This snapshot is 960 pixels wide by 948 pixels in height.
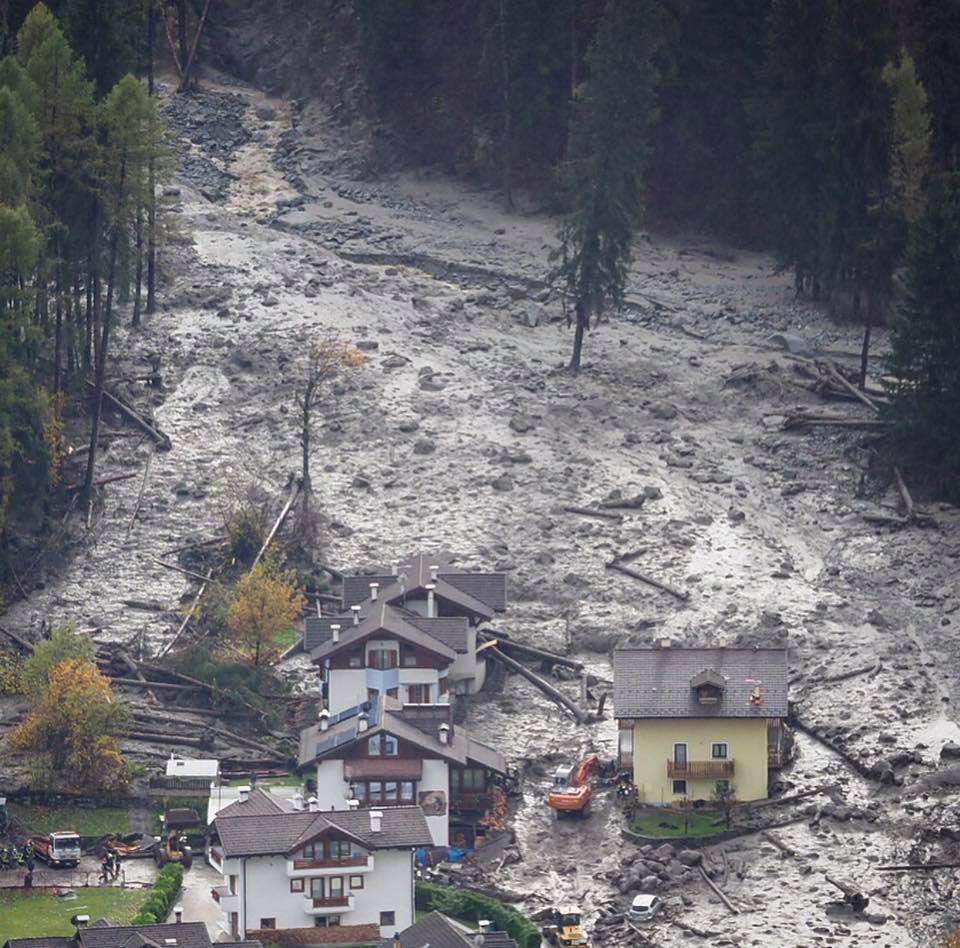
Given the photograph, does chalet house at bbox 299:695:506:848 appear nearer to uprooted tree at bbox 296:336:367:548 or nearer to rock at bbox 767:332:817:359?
uprooted tree at bbox 296:336:367:548

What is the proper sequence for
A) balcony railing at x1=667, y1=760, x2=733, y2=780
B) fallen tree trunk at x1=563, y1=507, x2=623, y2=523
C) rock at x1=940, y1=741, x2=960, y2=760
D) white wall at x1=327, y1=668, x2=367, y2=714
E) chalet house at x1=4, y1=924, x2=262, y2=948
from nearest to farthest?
chalet house at x1=4, y1=924, x2=262, y2=948 < rock at x1=940, y1=741, x2=960, y2=760 < balcony railing at x1=667, y1=760, x2=733, y2=780 < white wall at x1=327, y1=668, x2=367, y2=714 < fallen tree trunk at x1=563, y1=507, x2=623, y2=523

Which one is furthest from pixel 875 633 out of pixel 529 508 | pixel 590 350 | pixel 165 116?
pixel 165 116

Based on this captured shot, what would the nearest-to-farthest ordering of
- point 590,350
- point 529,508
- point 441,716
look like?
point 441,716 → point 529,508 → point 590,350

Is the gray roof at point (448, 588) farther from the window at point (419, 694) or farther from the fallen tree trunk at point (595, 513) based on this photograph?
the fallen tree trunk at point (595, 513)

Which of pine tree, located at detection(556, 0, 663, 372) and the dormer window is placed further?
pine tree, located at detection(556, 0, 663, 372)

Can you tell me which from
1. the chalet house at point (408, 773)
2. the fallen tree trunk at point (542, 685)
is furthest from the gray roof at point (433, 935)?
the fallen tree trunk at point (542, 685)

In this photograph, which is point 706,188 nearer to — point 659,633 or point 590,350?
point 590,350

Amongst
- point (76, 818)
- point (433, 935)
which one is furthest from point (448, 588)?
point (433, 935)

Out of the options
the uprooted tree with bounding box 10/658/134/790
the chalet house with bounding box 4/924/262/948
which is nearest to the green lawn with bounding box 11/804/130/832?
the uprooted tree with bounding box 10/658/134/790
